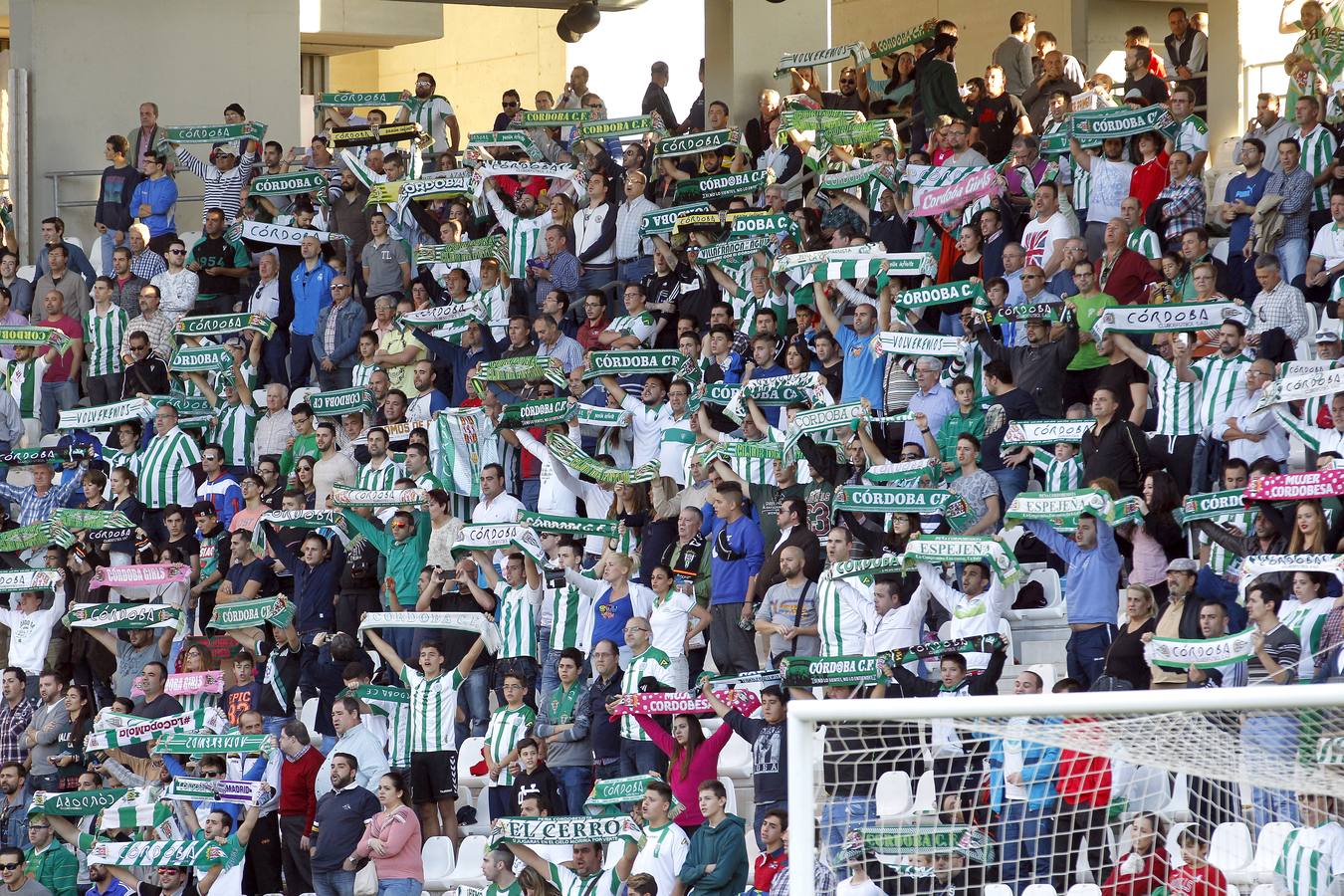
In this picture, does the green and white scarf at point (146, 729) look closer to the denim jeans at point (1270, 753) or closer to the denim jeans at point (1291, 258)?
the denim jeans at point (1291, 258)

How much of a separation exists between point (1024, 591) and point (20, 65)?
1261cm

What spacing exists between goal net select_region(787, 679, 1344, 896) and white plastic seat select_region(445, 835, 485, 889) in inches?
153

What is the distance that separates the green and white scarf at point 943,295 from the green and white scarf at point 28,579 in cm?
586

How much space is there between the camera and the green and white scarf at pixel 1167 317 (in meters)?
12.8

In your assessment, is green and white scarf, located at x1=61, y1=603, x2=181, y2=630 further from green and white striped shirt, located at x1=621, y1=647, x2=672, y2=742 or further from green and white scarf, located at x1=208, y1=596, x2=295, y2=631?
green and white striped shirt, located at x1=621, y1=647, x2=672, y2=742

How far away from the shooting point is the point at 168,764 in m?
13.8

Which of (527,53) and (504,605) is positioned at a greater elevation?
(527,53)

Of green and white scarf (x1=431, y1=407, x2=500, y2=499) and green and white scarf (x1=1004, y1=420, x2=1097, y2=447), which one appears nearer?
green and white scarf (x1=1004, y1=420, x2=1097, y2=447)

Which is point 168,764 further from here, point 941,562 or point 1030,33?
point 1030,33

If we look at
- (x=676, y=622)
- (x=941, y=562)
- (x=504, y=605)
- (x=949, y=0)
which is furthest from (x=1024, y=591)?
(x=949, y=0)

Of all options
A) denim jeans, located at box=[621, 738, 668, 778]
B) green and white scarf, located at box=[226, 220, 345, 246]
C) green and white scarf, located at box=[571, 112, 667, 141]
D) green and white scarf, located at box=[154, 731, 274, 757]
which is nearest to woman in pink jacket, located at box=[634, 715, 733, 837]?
denim jeans, located at box=[621, 738, 668, 778]

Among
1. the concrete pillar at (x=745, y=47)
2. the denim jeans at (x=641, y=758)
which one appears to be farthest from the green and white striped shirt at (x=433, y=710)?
the concrete pillar at (x=745, y=47)

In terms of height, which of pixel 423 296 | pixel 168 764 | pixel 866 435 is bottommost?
pixel 168 764

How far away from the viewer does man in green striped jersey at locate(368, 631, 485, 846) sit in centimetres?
1313
